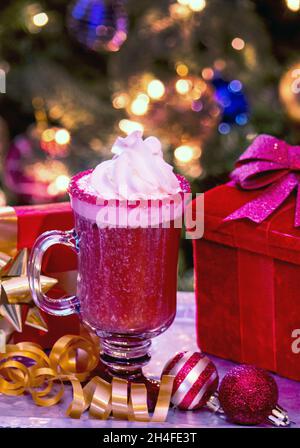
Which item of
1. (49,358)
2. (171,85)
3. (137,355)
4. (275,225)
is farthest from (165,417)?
(171,85)

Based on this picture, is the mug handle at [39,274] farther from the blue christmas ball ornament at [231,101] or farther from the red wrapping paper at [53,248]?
the blue christmas ball ornament at [231,101]

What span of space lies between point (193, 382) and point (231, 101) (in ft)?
3.77

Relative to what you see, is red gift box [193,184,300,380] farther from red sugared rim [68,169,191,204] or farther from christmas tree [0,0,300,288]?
christmas tree [0,0,300,288]

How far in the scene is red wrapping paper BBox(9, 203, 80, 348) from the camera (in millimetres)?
1424

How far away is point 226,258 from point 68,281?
25cm

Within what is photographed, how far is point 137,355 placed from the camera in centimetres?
134

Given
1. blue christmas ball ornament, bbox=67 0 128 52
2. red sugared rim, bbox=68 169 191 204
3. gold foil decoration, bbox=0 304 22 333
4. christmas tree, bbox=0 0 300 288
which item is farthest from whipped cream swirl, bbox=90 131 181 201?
blue christmas ball ornament, bbox=67 0 128 52

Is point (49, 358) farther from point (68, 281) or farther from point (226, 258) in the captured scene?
point (226, 258)

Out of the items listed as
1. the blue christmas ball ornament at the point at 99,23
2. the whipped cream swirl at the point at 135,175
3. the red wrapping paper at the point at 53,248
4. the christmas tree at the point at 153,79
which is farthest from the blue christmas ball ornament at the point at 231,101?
the whipped cream swirl at the point at 135,175

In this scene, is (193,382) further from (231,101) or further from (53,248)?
(231,101)

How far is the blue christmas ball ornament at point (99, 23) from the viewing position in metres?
2.21

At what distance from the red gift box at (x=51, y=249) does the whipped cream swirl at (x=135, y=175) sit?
18cm

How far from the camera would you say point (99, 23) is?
222 centimetres

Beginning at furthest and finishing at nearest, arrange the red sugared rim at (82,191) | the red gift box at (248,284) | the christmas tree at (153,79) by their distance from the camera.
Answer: the christmas tree at (153,79), the red gift box at (248,284), the red sugared rim at (82,191)
